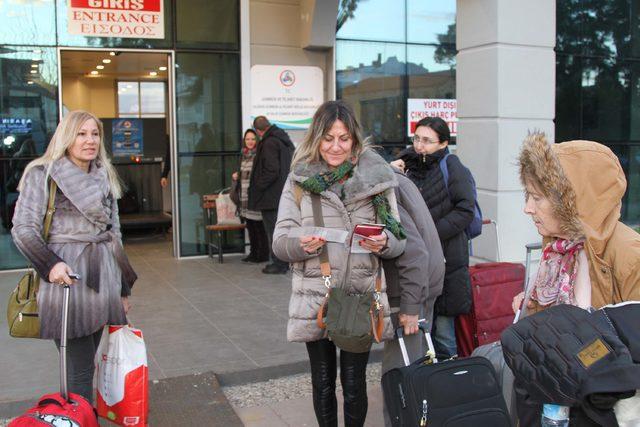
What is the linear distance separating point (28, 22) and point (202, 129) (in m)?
2.56

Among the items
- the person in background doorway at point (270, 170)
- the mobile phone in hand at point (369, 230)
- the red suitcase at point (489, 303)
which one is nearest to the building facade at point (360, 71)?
the person in background doorway at point (270, 170)

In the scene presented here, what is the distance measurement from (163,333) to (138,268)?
10.9ft

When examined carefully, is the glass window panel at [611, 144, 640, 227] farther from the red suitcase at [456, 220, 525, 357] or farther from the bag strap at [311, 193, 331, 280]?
the bag strap at [311, 193, 331, 280]

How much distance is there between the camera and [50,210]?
386cm

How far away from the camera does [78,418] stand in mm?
3363

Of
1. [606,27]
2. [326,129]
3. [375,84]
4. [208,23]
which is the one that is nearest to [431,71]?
[375,84]

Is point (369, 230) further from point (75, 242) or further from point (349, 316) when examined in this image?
point (75, 242)

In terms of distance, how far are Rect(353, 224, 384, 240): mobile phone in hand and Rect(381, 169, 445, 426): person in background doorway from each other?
0.36 metres

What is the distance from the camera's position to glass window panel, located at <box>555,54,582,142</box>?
38.8 feet

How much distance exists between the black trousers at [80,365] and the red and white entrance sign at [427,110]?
780 cm

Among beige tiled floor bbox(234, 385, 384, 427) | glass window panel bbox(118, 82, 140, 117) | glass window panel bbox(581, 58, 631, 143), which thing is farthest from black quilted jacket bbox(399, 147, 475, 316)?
glass window panel bbox(118, 82, 140, 117)

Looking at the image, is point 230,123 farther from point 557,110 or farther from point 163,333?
point 557,110

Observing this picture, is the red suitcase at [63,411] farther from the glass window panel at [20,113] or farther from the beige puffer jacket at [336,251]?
the glass window panel at [20,113]

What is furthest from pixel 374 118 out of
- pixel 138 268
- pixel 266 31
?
pixel 138 268
